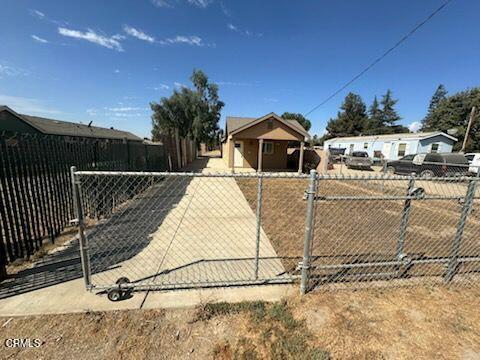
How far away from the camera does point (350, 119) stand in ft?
182

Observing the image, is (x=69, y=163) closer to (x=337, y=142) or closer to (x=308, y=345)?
(x=308, y=345)

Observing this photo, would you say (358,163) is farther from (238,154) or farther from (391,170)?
(238,154)

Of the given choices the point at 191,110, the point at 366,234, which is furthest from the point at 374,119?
the point at 366,234

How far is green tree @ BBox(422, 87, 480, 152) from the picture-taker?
3622cm

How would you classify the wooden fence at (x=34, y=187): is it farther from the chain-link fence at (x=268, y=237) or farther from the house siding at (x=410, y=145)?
→ the house siding at (x=410, y=145)

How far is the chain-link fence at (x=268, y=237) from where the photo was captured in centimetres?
292

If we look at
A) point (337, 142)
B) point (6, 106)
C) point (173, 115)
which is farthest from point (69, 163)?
point (337, 142)

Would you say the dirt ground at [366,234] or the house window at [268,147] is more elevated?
the house window at [268,147]

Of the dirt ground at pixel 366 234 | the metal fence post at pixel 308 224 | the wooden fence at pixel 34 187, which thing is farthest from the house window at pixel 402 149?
the wooden fence at pixel 34 187

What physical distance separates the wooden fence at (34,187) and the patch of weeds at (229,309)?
2616mm

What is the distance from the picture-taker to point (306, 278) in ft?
9.26

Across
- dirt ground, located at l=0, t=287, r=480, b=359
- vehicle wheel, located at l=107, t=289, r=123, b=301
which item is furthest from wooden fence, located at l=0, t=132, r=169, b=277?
vehicle wheel, located at l=107, t=289, r=123, b=301

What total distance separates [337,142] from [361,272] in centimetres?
3789

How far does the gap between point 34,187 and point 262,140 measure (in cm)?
1422
